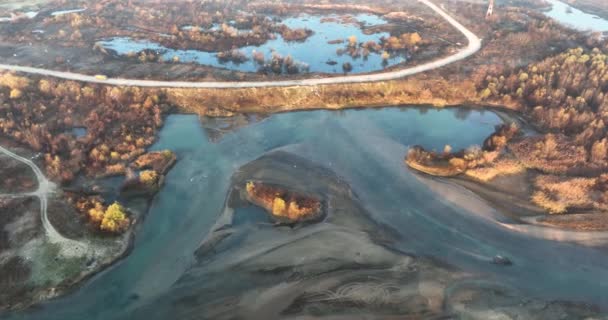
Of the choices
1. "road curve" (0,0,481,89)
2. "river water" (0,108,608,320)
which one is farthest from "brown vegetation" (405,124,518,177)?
"road curve" (0,0,481,89)

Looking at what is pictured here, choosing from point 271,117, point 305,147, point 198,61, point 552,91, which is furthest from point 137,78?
point 552,91

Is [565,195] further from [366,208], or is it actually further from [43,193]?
[43,193]

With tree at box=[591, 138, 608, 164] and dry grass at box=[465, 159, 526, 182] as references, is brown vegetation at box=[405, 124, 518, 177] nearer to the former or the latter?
dry grass at box=[465, 159, 526, 182]

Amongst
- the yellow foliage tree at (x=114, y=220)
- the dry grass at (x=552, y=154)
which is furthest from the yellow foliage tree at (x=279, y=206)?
the dry grass at (x=552, y=154)

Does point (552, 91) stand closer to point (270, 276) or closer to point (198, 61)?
point (270, 276)

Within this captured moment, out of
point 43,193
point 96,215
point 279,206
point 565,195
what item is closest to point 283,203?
point 279,206
